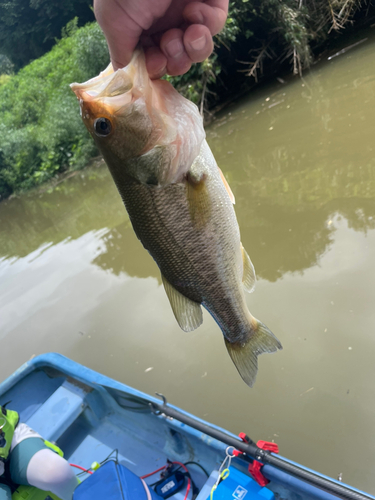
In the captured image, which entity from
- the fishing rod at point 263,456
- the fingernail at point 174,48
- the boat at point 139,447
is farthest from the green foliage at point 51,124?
the fingernail at point 174,48

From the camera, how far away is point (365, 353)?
2.86 meters

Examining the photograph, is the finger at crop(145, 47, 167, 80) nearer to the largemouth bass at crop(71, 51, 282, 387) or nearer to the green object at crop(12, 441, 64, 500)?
the largemouth bass at crop(71, 51, 282, 387)

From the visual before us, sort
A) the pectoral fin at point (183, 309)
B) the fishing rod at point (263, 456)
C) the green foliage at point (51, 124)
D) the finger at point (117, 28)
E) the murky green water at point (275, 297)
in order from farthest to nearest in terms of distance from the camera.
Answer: the green foliage at point (51, 124)
the murky green water at point (275, 297)
the fishing rod at point (263, 456)
the pectoral fin at point (183, 309)
the finger at point (117, 28)

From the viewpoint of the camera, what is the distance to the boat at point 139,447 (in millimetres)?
1925

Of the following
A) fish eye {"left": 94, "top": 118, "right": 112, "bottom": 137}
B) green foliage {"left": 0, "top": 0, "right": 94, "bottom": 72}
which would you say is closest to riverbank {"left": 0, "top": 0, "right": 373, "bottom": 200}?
green foliage {"left": 0, "top": 0, "right": 94, "bottom": 72}

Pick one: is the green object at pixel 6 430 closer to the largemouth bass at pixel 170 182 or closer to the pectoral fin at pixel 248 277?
the largemouth bass at pixel 170 182

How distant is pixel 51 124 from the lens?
14.2 meters

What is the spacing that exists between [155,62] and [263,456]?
203 centimetres

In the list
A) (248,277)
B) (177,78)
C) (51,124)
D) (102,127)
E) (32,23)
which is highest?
(32,23)

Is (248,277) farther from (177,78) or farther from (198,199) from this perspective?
(177,78)

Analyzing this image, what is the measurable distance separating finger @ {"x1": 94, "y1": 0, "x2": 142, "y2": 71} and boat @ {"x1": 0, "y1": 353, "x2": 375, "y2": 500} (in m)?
2.06

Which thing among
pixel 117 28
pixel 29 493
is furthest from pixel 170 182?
pixel 29 493

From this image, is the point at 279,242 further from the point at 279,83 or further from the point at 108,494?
the point at 279,83

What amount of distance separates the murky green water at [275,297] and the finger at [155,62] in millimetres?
2607
